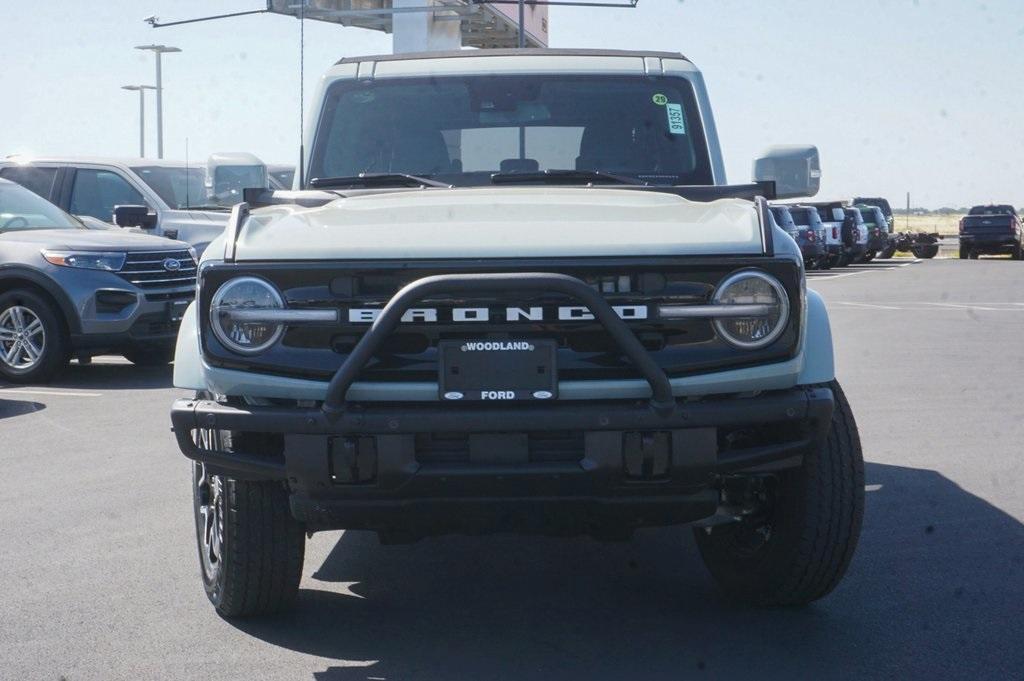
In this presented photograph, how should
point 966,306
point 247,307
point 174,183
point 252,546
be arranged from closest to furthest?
point 247,307
point 252,546
point 174,183
point 966,306

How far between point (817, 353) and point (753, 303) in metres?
0.30

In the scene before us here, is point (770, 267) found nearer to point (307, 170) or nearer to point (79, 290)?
point (307, 170)

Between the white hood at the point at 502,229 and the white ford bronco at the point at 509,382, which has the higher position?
the white hood at the point at 502,229

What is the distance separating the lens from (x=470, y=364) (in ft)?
12.9

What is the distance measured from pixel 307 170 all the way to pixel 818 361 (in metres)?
2.55

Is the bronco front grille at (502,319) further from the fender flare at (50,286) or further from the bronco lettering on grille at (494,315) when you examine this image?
the fender flare at (50,286)

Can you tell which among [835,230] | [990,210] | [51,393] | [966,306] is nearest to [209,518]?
[51,393]

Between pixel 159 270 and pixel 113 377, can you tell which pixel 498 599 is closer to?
pixel 159 270

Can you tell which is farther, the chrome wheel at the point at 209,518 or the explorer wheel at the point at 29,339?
the explorer wheel at the point at 29,339

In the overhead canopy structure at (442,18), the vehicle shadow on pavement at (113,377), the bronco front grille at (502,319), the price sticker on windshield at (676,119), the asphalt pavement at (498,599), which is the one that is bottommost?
the vehicle shadow on pavement at (113,377)

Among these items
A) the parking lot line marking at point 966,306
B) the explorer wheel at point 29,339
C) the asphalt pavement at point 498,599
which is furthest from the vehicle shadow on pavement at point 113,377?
the parking lot line marking at point 966,306

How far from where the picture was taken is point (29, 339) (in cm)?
1142

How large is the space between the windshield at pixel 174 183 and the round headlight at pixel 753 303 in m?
11.1

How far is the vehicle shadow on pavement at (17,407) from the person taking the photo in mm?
9712
